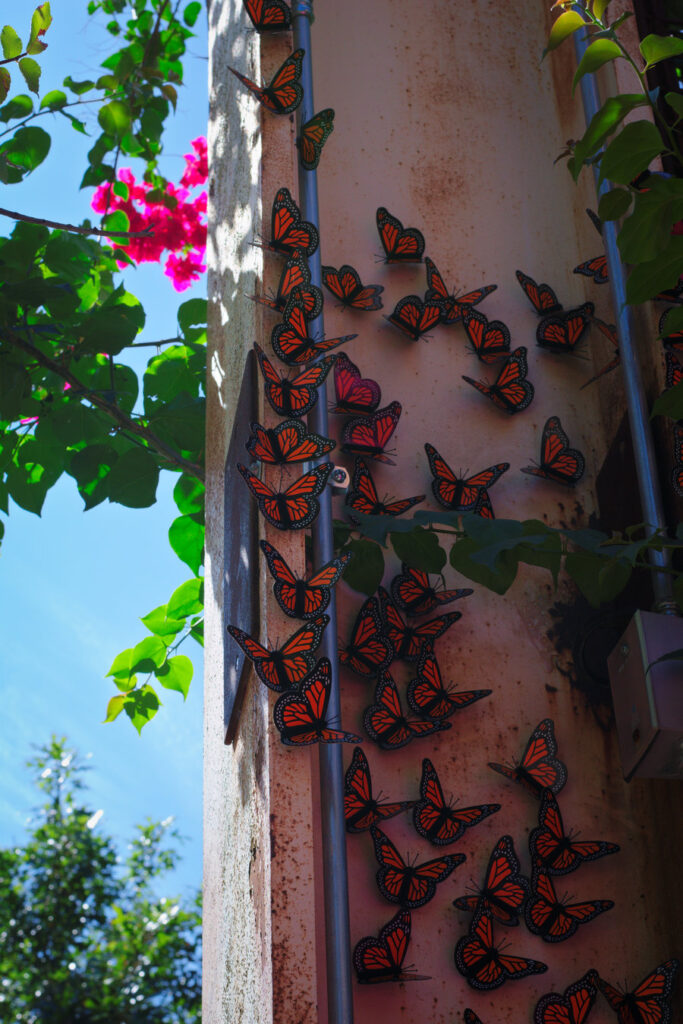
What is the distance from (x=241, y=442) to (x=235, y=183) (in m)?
0.61

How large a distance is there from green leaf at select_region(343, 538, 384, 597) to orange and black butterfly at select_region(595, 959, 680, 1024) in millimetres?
601

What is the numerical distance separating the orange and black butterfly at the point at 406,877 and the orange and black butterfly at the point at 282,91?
1040mm

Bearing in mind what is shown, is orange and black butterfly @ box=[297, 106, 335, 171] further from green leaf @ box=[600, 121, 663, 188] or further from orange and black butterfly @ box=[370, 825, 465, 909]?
orange and black butterfly @ box=[370, 825, 465, 909]

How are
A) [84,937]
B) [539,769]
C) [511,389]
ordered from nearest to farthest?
[539,769] → [511,389] → [84,937]

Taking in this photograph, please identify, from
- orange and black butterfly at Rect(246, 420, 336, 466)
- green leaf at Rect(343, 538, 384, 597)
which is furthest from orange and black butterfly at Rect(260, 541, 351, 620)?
green leaf at Rect(343, 538, 384, 597)

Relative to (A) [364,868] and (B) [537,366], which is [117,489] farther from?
(A) [364,868]

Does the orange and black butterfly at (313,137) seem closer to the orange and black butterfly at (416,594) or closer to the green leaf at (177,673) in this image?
the orange and black butterfly at (416,594)

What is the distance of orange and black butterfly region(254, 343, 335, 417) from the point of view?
132 cm

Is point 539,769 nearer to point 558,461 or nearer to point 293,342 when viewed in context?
point 558,461

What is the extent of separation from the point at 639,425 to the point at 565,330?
0.33 metres

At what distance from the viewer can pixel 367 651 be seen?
4.85 ft

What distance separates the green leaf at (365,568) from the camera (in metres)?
1.48

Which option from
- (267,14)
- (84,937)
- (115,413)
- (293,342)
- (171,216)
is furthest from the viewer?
(84,937)

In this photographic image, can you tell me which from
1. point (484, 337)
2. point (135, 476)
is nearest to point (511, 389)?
point (484, 337)
